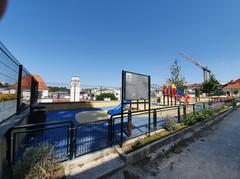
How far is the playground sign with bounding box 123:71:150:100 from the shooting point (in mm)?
3354

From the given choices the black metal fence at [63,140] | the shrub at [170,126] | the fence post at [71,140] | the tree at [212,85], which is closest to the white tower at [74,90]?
the black metal fence at [63,140]

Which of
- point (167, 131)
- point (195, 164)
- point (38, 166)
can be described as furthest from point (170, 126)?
point (38, 166)

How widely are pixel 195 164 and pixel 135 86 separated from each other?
2.26 m

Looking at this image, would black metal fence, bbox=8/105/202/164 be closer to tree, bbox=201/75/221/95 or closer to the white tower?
the white tower

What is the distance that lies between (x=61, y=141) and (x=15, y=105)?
161 centimetres

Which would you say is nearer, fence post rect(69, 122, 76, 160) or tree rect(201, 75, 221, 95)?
fence post rect(69, 122, 76, 160)

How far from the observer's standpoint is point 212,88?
69.9ft

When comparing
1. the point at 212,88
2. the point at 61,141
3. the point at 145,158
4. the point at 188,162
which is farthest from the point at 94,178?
the point at 212,88

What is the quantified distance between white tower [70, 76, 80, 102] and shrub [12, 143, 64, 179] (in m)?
13.2

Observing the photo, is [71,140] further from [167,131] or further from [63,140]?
[167,131]

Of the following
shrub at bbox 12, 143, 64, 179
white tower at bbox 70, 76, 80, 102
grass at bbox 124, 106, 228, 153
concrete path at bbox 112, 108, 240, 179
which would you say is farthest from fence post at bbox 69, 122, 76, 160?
white tower at bbox 70, 76, 80, 102

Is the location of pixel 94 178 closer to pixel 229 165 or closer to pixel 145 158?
pixel 145 158

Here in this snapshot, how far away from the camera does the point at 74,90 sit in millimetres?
14992

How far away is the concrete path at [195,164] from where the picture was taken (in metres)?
2.33
